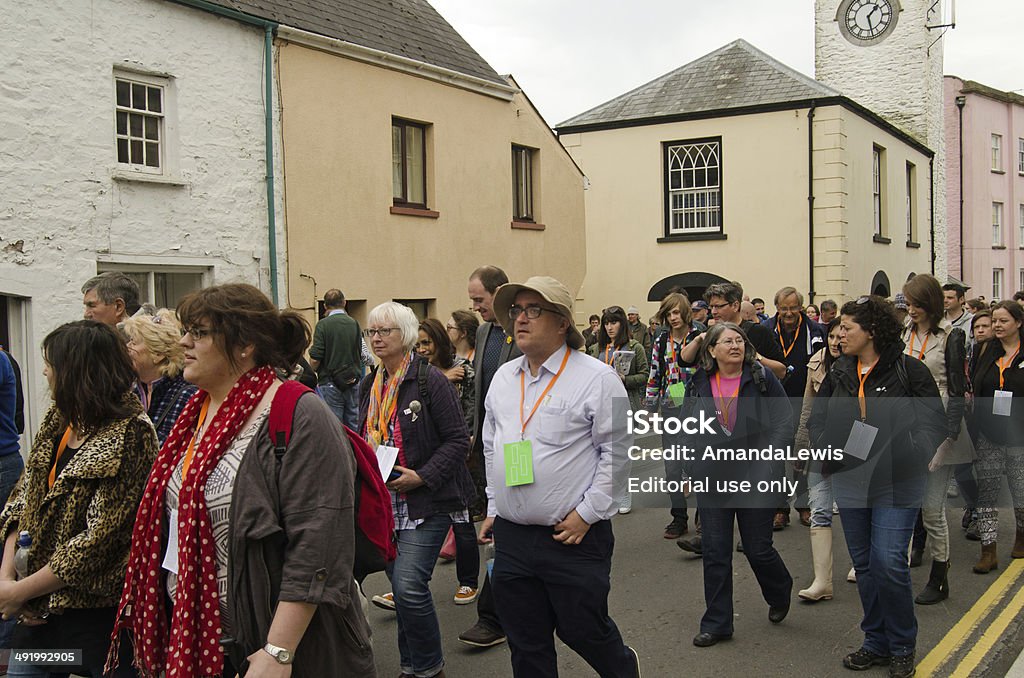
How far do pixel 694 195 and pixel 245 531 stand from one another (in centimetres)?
2259

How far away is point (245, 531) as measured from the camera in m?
2.69

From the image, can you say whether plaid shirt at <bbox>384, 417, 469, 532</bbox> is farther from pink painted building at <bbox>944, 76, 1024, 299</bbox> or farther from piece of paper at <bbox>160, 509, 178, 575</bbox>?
pink painted building at <bbox>944, 76, 1024, 299</bbox>

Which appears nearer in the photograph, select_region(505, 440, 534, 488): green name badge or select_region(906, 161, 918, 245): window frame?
select_region(505, 440, 534, 488): green name badge

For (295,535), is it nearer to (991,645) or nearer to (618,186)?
(991,645)

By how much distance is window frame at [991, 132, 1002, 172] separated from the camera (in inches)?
1572

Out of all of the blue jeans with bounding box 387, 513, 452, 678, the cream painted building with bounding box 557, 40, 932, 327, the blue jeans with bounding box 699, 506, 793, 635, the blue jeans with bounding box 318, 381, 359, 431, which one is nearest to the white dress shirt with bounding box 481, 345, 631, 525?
the blue jeans with bounding box 387, 513, 452, 678

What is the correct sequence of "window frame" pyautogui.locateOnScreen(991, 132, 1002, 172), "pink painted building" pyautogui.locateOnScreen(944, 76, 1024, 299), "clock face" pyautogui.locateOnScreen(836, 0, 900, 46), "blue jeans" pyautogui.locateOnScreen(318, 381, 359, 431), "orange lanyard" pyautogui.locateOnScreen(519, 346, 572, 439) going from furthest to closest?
"window frame" pyautogui.locateOnScreen(991, 132, 1002, 172), "pink painted building" pyautogui.locateOnScreen(944, 76, 1024, 299), "clock face" pyautogui.locateOnScreen(836, 0, 900, 46), "blue jeans" pyautogui.locateOnScreen(318, 381, 359, 431), "orange lanyard" pyautogui.locateOnScreen(519, 346, 572, 439)

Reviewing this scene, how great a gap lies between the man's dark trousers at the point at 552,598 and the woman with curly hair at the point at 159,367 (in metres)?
1.60

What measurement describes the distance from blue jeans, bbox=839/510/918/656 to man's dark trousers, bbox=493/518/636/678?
1.69 metres

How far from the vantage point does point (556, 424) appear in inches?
154

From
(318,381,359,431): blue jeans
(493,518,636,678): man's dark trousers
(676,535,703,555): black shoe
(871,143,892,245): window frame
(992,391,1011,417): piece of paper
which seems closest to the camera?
(493,518,636,678): man's dark trousers

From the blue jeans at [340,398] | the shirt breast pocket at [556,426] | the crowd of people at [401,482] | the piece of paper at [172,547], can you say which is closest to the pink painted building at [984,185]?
the blue jeans at [340,398]

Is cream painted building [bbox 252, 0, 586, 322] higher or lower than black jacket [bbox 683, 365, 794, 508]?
higher

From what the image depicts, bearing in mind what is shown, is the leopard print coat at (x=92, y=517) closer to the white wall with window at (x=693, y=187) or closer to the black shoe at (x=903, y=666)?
the black shoe at (x=903, y=666)
